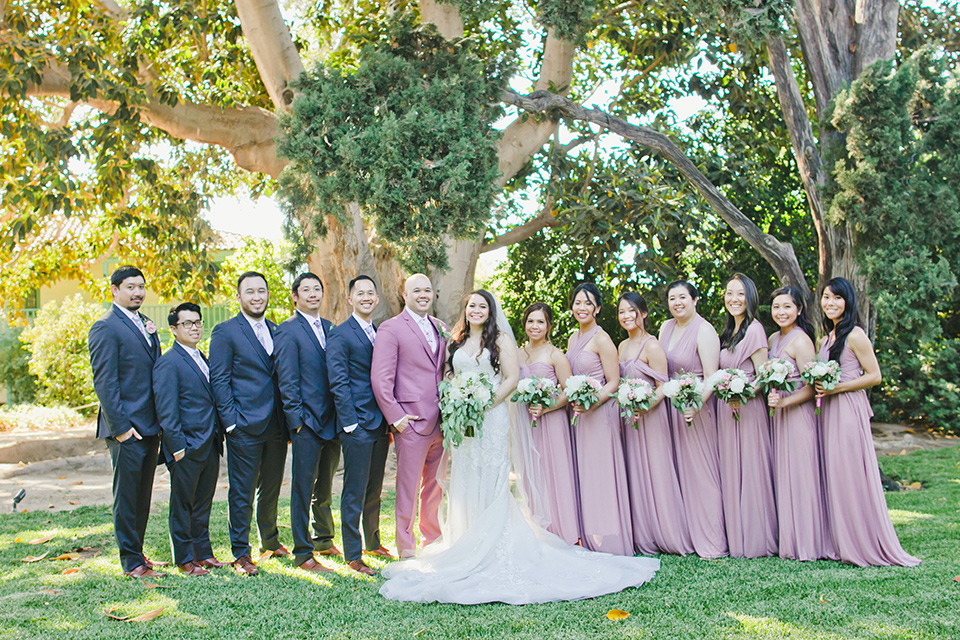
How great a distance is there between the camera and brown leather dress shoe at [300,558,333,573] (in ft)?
18.1

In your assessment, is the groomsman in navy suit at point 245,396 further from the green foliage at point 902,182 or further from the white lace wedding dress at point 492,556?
the green foliage at point 902,182

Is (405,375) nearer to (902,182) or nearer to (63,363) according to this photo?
(902,182)

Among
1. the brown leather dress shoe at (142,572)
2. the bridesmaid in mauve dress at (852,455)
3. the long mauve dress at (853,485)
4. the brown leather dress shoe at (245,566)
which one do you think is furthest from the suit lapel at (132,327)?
the long mauve dress at (853,485)

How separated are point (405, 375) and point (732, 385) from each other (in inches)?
93.4

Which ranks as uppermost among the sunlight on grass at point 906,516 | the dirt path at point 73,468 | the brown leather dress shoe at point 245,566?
the dirt path at point 73,468

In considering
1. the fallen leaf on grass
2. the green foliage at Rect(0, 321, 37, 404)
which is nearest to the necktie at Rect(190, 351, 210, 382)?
the fallen leaf on grass

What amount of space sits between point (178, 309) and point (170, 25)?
5.63 metres

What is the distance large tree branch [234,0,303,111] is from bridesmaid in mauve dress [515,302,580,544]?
4432 millimetres

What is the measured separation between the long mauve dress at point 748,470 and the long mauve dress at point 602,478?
0.77m

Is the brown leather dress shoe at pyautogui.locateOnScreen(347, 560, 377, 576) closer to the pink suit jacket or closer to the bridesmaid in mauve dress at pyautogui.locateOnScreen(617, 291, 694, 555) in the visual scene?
the pink suit jacket

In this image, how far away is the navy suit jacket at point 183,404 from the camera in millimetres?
5336

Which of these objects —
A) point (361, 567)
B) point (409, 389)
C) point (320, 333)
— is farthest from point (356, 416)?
point (361, 567)

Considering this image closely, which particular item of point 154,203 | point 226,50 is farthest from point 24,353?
point 226,50

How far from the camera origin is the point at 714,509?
5980 millimetres
